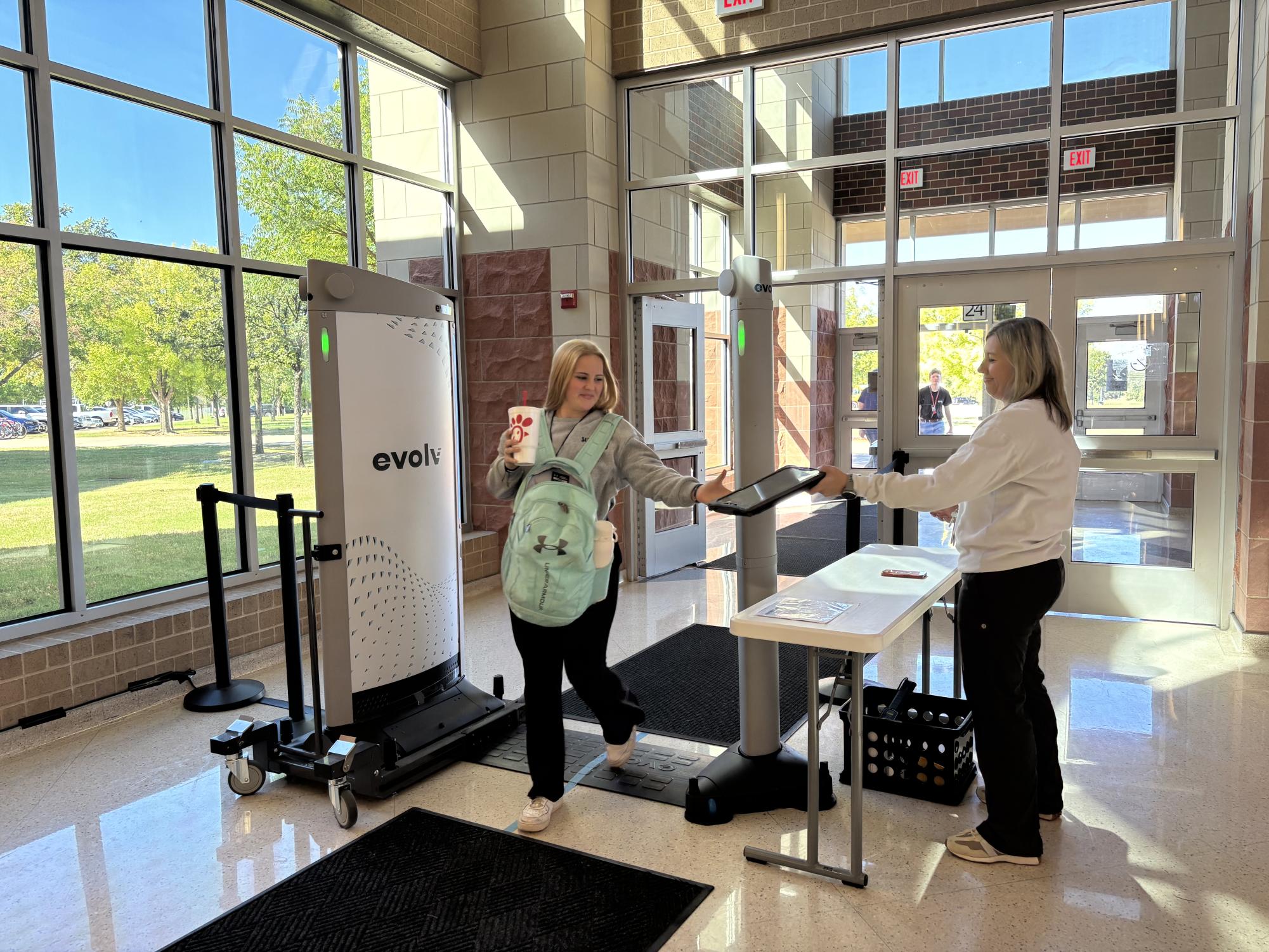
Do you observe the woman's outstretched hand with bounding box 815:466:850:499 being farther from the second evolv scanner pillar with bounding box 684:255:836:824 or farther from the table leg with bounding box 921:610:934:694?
the table leg with bounding box 921:610:934:694

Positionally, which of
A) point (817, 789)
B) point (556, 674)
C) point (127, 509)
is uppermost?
point (127, 509)

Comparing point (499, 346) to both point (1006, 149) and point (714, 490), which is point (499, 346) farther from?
point (714, 490)

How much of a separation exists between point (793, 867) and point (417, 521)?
1.77 m

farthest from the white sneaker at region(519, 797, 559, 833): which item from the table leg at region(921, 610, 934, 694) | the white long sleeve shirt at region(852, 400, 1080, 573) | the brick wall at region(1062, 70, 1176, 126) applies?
the brick wall at region(1062, 70, 1176, 126)

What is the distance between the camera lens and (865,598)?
2709mm

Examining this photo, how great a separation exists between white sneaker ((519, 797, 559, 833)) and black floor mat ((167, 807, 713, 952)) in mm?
38

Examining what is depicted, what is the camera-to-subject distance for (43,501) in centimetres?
402

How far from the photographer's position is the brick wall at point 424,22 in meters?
5.27

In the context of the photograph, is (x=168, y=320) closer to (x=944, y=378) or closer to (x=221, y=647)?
(x=221, y=647)

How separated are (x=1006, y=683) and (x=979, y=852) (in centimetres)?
54

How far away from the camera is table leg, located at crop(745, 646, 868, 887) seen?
2512mm

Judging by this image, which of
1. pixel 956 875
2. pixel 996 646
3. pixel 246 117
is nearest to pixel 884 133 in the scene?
pixel 246 117

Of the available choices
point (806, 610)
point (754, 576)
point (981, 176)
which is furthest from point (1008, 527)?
point (981, 176)

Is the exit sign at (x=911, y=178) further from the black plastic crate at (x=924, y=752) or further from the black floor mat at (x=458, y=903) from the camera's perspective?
the black floor mat at (x=458, y=903)
